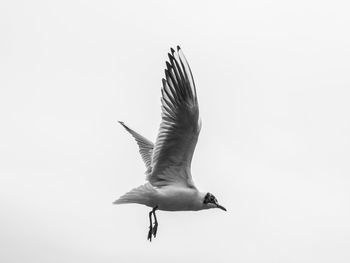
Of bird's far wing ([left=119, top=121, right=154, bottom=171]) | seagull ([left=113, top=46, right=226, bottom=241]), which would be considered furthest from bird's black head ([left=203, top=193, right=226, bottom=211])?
bird's far wing ([left=119, top=121, right=154, bottom=171])

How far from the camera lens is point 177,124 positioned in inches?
747

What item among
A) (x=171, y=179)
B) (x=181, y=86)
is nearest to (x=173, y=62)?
(x=181, y=86)

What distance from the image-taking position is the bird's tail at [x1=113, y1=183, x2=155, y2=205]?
18859mm

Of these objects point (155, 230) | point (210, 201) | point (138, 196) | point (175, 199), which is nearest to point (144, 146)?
point (210, 201)

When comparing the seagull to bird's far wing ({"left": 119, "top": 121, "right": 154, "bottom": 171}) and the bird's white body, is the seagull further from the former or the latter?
Answer: bird's far wing ({"left": 119, "top": 121, "right": 154, "bottom": 171})

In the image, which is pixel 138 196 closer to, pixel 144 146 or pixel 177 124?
pixel 177 124

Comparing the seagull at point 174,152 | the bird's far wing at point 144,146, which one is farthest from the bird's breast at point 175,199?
the bird's far wing at point 144,146

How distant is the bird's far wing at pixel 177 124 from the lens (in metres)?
18.9

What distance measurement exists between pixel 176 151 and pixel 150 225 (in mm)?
1267

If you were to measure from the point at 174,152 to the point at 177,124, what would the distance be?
1.54 feet

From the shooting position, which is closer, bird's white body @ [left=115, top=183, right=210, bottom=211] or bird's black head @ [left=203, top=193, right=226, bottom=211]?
bird's white body @ [left=115, top=183, right=210, bottom=211]

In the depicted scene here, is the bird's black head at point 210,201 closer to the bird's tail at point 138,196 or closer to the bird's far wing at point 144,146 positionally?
the bird's tail at point 138,196

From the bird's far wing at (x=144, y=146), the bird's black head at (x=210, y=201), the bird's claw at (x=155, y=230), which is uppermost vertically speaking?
the bird's far wing at (x=144, y=146)

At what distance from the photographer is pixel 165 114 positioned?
19.2 m
